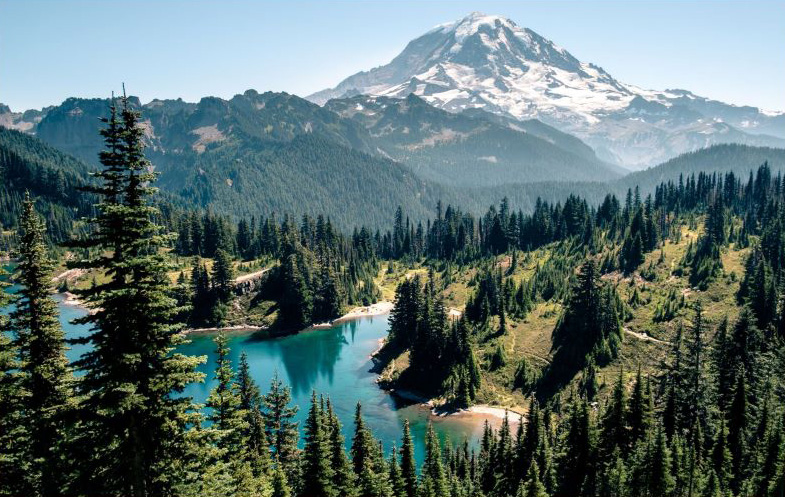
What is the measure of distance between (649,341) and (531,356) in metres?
26.4

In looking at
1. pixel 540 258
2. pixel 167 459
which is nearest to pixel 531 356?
pixel 540 258

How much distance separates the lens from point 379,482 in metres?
57.3

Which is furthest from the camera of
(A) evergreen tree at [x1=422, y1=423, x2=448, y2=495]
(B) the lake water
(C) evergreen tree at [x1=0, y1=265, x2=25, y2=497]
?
(B) the lake water

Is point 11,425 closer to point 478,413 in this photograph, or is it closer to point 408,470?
point 408,470

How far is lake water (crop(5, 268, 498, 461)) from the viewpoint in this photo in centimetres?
10750

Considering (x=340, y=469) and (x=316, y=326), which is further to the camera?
(x=316, y=326)

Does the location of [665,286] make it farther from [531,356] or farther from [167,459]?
[167,459]

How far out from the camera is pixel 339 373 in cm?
14162

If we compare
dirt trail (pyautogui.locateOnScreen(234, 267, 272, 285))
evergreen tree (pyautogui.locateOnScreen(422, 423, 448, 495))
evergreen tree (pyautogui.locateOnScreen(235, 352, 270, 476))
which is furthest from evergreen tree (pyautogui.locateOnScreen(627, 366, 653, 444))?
dirt trail (pyautogui.locateOnScreen(234, 267, 272, 285))

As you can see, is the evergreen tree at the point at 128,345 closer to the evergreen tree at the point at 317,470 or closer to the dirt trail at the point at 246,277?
the evergreen tree at the point at 317,470

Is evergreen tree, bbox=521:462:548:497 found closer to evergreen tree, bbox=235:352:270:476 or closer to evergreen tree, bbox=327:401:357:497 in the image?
evergreen tree, bbox=327:401:357:497

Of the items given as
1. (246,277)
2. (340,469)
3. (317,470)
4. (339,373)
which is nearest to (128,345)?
(317,470)

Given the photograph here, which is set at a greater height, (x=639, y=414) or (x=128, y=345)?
(x=128, y=345)

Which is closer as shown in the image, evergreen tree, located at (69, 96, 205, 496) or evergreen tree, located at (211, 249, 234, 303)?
evergreen tree, located at (69, 96, 205, 496)
